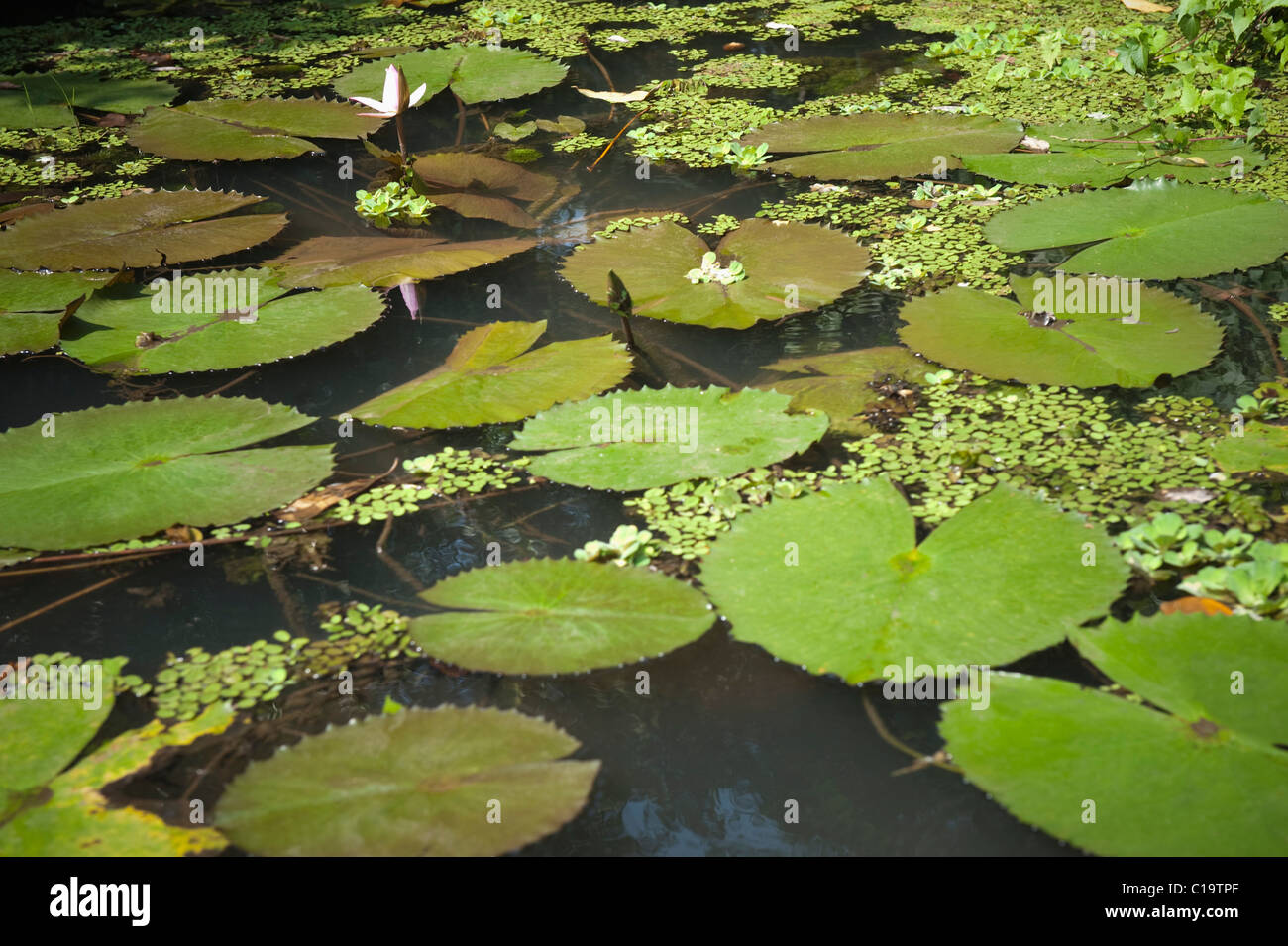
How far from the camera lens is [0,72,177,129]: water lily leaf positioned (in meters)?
3.99

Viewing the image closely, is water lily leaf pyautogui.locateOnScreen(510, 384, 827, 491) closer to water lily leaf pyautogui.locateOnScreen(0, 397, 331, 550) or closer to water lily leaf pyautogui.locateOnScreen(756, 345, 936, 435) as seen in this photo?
water lily leaf pyautogui.locateOnScreen(756, 345, 936, 435)

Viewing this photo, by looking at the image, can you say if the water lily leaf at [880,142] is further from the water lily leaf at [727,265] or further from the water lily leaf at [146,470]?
the water lily leaf at [146,470]

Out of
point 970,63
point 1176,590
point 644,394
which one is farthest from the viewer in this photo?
point 970,63

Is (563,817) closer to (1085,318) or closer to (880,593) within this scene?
(880,593)

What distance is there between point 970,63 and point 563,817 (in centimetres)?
386

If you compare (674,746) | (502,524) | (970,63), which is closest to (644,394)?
(502,524)

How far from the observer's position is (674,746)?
1.41 m

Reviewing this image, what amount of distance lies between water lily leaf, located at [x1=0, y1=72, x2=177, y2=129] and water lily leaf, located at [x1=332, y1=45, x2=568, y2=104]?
830 millimetres

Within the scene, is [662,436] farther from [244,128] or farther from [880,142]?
[244,128]

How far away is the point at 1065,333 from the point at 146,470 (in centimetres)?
191

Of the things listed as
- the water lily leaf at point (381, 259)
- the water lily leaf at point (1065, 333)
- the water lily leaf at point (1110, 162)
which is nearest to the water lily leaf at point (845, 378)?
→ the water lily leaf at point (1065, 333)

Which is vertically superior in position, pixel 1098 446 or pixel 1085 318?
pixel 1085 318

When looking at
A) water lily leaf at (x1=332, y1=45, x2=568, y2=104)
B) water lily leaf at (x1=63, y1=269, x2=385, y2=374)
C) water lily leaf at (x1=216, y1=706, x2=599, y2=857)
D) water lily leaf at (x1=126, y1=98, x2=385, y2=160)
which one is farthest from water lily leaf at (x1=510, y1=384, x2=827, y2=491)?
water lily leaf at (x1=332, y1=45, x2=568, y2=104)
